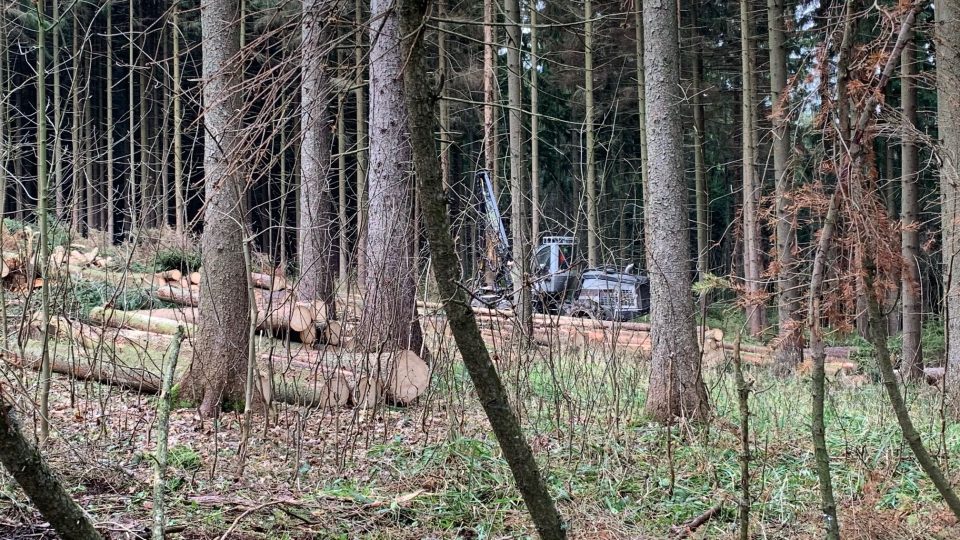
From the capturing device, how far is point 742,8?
12320mm

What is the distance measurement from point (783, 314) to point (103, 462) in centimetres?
1012

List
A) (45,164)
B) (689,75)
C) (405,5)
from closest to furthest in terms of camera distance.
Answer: (405,5), (45,164), (689,75)

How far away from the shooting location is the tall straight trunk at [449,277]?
5.56 ft

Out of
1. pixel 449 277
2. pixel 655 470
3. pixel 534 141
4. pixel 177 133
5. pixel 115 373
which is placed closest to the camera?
pixel 449 277

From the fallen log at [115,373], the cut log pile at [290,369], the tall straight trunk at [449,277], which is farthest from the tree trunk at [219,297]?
the tall straight trunk at [449,277]

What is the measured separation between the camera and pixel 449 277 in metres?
1.78

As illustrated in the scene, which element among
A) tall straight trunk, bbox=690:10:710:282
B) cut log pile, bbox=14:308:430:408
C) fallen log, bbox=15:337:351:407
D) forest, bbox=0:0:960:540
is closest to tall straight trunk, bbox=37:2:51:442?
forest, bbox=0:0:960:540

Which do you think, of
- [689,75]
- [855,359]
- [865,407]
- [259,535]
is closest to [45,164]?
[259,535]

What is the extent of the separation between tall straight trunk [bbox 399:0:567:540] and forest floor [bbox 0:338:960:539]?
1780 mm

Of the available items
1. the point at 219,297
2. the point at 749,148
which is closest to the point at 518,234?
the point at 219,297

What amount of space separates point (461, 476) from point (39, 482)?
2914mm

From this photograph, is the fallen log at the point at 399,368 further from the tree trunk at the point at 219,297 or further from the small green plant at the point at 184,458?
the small green plant at the point at 184,458

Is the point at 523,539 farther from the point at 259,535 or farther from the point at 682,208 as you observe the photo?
the point at 682,208

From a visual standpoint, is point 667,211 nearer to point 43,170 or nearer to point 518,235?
point 518,235
